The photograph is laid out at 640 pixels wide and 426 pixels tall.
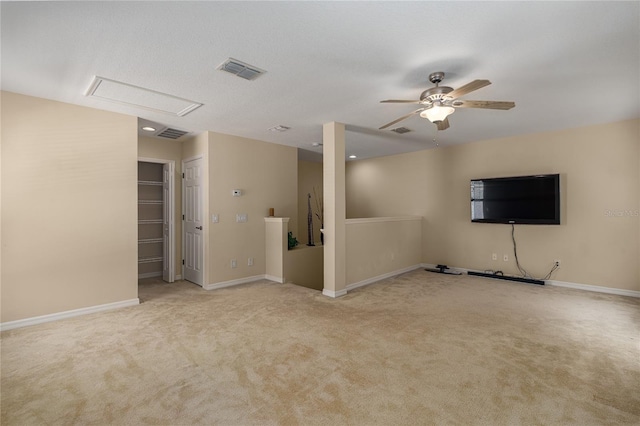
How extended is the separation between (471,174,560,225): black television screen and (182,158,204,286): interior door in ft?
15.5

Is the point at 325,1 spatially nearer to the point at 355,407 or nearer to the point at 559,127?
the point at 355,407

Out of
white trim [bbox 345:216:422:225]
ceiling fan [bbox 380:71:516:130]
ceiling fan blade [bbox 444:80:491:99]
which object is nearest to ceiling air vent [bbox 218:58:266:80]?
ceiling fan [bbox 380:71:516:130]

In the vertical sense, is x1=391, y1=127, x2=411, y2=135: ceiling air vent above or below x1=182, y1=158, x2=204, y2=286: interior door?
above

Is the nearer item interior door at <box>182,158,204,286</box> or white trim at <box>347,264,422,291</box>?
white trim at <box>347,264,422,291</box>

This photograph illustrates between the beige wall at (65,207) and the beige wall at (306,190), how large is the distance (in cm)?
379

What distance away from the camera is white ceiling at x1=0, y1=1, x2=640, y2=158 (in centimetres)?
194

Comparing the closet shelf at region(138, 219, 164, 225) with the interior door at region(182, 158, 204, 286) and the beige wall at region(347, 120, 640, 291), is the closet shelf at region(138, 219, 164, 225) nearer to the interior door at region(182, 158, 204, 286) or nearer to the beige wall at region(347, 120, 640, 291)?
the interior door at region(182, 158, 204, 286)

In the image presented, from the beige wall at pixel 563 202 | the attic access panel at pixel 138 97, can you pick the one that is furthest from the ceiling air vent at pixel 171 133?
the beige wall at pixel 563 202

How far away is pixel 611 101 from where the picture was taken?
11.7 ft

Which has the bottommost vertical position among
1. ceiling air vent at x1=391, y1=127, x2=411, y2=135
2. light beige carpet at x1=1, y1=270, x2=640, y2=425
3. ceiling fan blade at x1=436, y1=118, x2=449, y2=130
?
light beige carpet at x1=1, y1=270, x2=640, y2=425

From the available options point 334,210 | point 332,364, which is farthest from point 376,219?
point 332,364

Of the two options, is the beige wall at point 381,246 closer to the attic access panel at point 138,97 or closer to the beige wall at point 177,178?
the attic access panel at point 138,97

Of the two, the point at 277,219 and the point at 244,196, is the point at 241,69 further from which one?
the point at 277,219

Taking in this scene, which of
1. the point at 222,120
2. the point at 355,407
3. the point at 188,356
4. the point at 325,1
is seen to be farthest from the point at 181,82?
the point at 355,407
